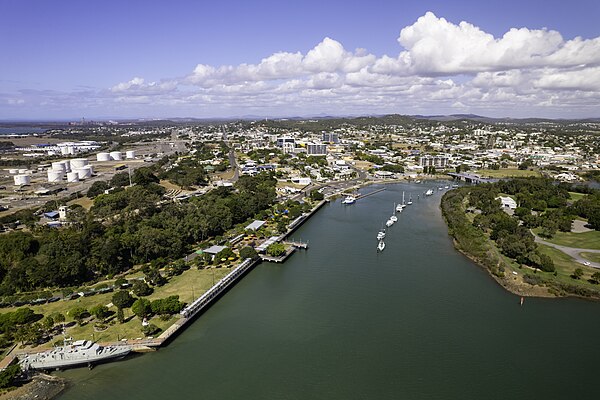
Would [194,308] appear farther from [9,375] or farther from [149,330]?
[9,375]

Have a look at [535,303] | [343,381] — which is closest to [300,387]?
[343,381]

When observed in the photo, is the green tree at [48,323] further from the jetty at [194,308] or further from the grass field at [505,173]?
the grass field at [505,173]

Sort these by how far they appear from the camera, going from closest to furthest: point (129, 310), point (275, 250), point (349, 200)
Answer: point (129, 310) < point (275, 250) < point (349, 200)

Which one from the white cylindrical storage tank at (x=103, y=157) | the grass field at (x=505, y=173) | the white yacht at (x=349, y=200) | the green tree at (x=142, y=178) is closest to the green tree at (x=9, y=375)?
the white yacht at (x=349, y=200)

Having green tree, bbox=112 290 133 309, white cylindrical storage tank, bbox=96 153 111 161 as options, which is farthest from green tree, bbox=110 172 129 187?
white cylindrical storage tank, bbox=96 153 111 161

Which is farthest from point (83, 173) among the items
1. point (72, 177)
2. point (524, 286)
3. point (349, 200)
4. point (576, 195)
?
point (576, 195)

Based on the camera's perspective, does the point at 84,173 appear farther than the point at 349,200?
Yes
